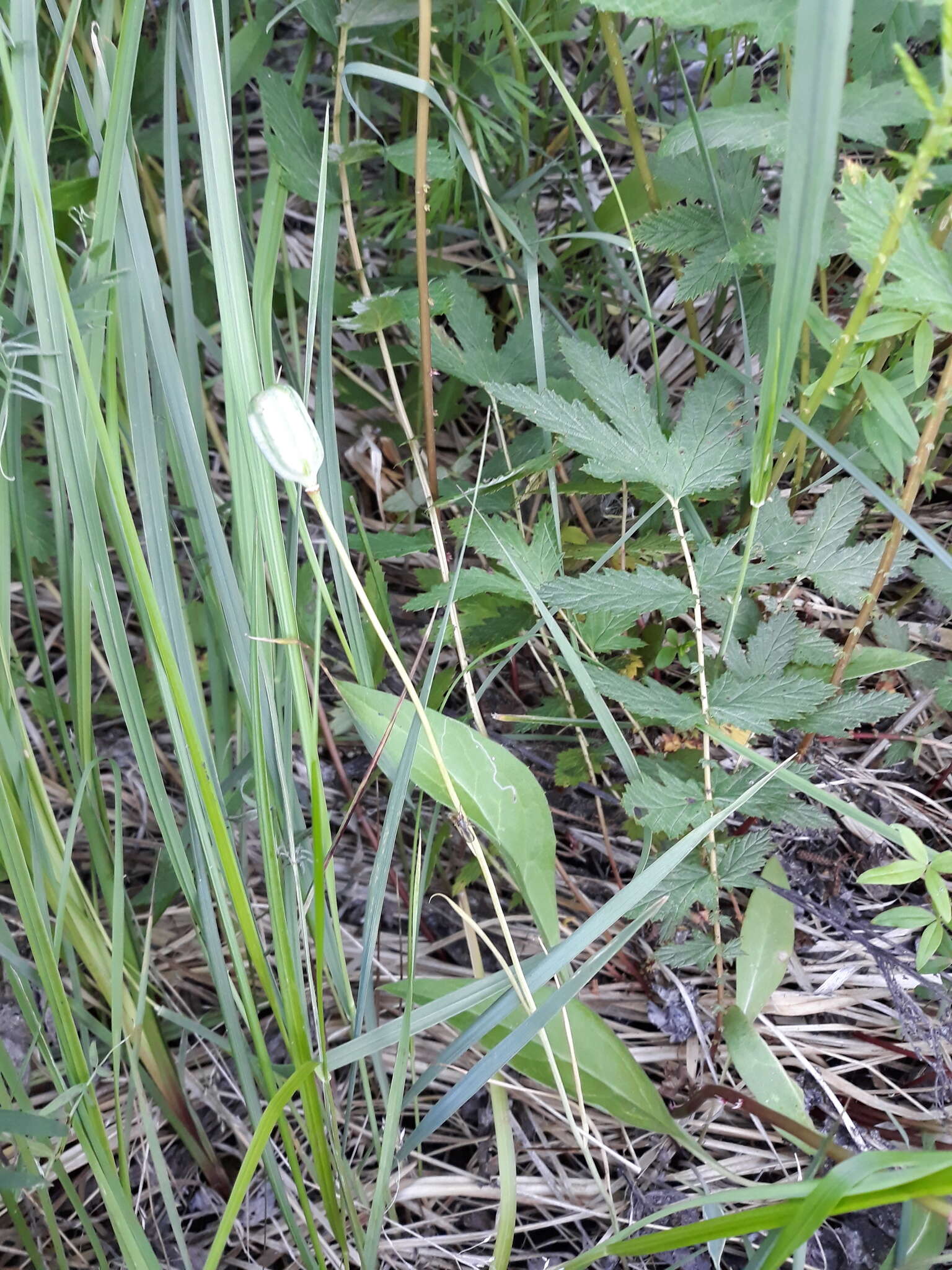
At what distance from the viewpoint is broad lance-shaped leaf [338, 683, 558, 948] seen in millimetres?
681

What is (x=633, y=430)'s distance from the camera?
27.0 inches

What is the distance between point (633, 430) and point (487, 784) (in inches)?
12.0

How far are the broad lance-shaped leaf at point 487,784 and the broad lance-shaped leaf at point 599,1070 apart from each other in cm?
9

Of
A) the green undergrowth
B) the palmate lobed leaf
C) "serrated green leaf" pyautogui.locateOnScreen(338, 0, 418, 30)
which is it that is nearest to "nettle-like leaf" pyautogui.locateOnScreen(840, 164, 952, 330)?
the green undergrowth

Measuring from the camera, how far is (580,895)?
36.2 inches

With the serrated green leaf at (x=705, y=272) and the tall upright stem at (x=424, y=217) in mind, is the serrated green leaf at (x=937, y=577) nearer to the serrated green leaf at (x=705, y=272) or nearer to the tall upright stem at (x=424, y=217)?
the serrated green leaf at (x=705, y=272)

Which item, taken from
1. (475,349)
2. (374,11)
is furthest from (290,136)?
(475,349)

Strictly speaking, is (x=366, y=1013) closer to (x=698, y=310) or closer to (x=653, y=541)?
(x=653, y=541)

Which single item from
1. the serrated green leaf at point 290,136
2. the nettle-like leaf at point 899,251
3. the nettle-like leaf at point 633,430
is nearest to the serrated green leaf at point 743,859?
the nettle-like leaf at point 633,430

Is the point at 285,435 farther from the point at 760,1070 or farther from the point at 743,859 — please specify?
the point at 760,1070

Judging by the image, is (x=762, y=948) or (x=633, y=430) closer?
(x=633, y=430)

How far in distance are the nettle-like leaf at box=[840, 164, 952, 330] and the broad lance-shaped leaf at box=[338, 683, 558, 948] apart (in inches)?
16.5

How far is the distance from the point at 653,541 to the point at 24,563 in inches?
23.5

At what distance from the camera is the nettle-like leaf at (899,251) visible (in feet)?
1.69
